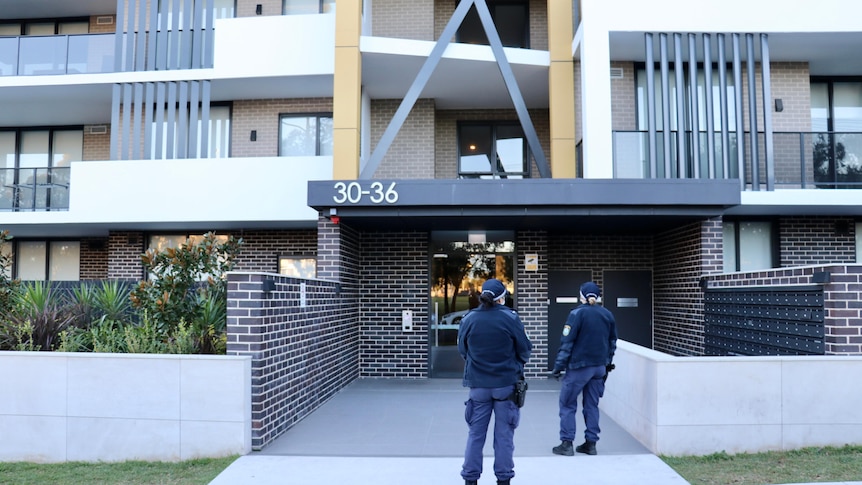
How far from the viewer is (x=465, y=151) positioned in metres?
15.6

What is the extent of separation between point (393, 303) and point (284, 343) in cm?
509

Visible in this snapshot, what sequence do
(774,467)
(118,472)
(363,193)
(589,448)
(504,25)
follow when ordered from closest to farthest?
1. (774,467)
2. (118,472)
3. (589,448)
4. (363,193)
5. (504,25)

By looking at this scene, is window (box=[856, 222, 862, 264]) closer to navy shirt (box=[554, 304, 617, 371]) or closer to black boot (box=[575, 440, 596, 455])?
navy shirt (box=[554, 304, 617, 371])

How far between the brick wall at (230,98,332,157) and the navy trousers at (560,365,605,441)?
32.9 feet

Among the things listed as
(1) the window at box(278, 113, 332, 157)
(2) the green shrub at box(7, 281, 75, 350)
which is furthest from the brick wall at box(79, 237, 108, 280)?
(2) the green shrub at box(7, 281, 75, 350)

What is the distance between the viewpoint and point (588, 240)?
14.0 m

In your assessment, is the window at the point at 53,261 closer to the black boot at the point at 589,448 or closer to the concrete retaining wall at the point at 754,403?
the black boot at the point at 589,448

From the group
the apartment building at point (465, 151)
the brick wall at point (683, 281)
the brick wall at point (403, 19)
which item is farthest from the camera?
the brick wall at point (403, 19)

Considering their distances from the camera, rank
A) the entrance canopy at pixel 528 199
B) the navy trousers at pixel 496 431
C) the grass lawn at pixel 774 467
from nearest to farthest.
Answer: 1. the navy trousers at pixel 496 431
2. the grass lawn at pixel 774 467
3. the entrance canopy at pixel 528 199

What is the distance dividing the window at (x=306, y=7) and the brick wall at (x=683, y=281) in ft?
29.6

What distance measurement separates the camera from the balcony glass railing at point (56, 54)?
1622cm

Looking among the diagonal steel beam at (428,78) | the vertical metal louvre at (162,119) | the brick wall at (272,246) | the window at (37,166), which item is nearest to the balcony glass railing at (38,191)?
the window at (37,166)

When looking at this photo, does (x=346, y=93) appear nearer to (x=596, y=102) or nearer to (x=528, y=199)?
(x=528, y=199)

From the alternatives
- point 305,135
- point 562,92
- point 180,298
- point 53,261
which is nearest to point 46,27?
point 53,261
